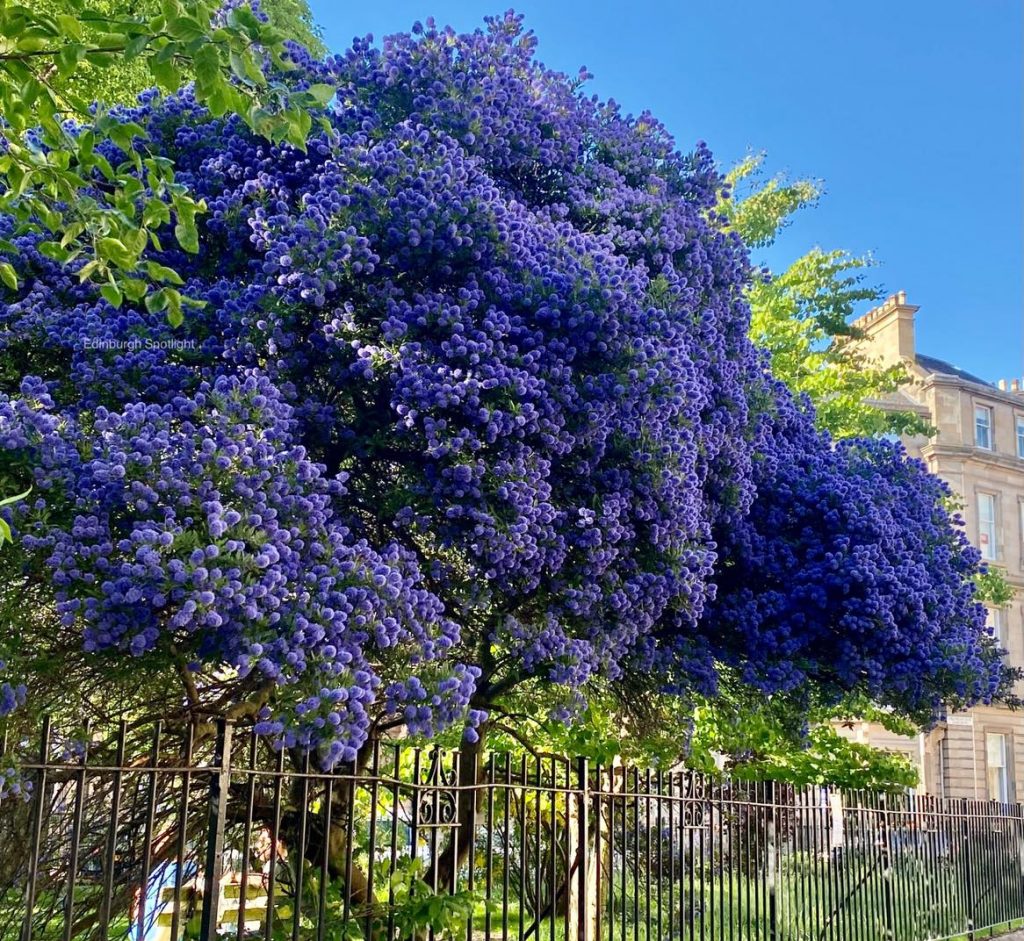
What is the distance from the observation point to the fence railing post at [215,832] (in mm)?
4285

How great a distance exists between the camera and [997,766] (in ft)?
121

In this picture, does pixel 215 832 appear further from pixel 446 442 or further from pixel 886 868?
pixel 886 868

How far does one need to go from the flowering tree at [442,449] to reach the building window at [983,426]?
32.7 m

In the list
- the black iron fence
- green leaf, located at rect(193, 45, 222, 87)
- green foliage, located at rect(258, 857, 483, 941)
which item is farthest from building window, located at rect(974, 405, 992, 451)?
green leaf, located at rect(193, 45, 222, 87)

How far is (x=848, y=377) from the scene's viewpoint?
53.4 feet

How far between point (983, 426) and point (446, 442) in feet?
121

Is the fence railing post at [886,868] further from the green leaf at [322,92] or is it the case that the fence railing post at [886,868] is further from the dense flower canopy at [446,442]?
the green leaf at [322,92]

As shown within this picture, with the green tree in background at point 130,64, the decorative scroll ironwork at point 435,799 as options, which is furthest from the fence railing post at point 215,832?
the green tree in background at point 130,64

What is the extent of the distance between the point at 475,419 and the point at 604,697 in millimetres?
3111

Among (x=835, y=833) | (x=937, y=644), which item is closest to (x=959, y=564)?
(x=937, y=644)

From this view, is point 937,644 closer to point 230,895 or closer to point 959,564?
point 959,564

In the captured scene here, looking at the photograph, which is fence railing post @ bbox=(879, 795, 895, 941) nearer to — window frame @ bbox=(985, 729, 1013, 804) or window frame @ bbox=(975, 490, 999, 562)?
window frame @ bbox=(985, 729, 1013, 804)

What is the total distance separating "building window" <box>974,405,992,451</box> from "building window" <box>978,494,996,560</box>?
1790 mm

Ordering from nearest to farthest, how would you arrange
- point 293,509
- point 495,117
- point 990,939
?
point 293,509 → point 495,117 → point 990,939
